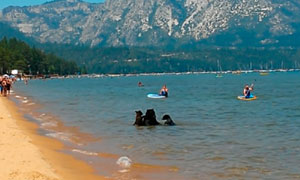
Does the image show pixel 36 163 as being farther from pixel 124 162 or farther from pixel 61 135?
pixel 61 135

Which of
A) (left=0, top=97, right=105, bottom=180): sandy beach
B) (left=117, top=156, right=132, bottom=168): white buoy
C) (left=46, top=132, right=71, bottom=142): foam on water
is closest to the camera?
(left=0, top=97, right=105, bottom=180): sandy beach

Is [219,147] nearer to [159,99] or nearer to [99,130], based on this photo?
[99,130]

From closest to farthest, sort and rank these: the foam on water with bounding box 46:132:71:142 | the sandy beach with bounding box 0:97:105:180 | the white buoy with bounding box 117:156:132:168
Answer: the sandy beach with bounding box 0:97:105:180, the white buoy with bounding box 117:156:132:168, the foam on water with bounding box 46:132:71:142

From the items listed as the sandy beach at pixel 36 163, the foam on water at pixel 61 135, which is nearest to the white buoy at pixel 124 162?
the sandy beach at pixel 36 163

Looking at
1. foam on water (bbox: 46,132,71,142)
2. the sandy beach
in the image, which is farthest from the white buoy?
foam on water (bbox: 46,132,71,142)

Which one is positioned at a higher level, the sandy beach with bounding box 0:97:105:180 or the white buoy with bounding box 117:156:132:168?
the sandy beach with bounding box 0:97:105:180

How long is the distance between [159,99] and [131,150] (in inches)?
2289

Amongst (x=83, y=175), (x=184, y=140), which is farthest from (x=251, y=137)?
(x=83, y=175)

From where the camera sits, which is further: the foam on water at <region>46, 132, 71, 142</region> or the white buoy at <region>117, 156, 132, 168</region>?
the foam on water at <region>46, 132, 71, 142</region>

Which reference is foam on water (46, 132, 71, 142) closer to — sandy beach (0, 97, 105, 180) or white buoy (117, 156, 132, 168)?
sandy beach (0, 97, 105, 180)

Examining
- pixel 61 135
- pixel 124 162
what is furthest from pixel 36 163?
pixel 61 135

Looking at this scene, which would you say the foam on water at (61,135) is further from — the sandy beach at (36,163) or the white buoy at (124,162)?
the white buoy at (124,162)

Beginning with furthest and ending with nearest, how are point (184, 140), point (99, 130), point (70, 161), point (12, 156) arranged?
point (99, 130), point (184, 140), point (70, 161), point (12, 156)

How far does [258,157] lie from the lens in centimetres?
2381
